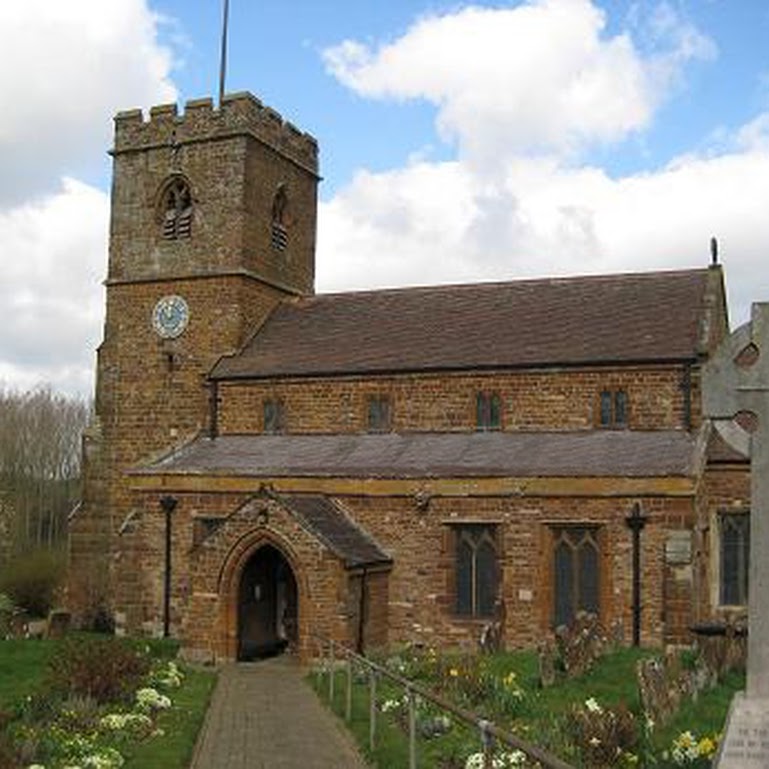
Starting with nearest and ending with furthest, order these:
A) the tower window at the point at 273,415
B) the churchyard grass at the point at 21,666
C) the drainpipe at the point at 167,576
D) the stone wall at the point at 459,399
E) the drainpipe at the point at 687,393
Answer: the churchyard grass at the point at 21,666 < the drainpipe at the point at 687,393 < the stone wall at the point at 459,399 < the drainpipe at the point at 167,576 < the tower window at the point at 273,415

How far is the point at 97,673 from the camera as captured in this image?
1577cm

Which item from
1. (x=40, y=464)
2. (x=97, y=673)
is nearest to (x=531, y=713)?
(x=97, y=673)

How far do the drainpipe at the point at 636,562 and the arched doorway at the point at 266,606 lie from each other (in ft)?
25.2

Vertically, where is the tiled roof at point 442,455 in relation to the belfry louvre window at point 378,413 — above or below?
below

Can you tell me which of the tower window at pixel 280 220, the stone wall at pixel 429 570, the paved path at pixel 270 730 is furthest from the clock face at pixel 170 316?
the paved path at pixel 270 730

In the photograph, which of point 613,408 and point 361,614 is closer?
point 361,614

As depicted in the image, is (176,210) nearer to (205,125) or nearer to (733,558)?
(205,125)

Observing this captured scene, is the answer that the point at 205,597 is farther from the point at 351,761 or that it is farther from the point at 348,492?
the point at 351,761

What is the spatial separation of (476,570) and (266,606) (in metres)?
5.74

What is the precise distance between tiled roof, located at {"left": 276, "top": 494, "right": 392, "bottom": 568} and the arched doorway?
3.81ft

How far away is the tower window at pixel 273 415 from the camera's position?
2819 centimetres

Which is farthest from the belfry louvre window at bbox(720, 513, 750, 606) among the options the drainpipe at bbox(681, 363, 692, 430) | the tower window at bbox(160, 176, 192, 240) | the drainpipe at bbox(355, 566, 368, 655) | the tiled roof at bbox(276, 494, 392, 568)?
the tower window at bbox(160, 176, 192, 240)

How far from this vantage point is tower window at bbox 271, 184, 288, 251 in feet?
107

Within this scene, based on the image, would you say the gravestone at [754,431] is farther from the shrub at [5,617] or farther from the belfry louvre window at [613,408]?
the shrub at [5,617]
